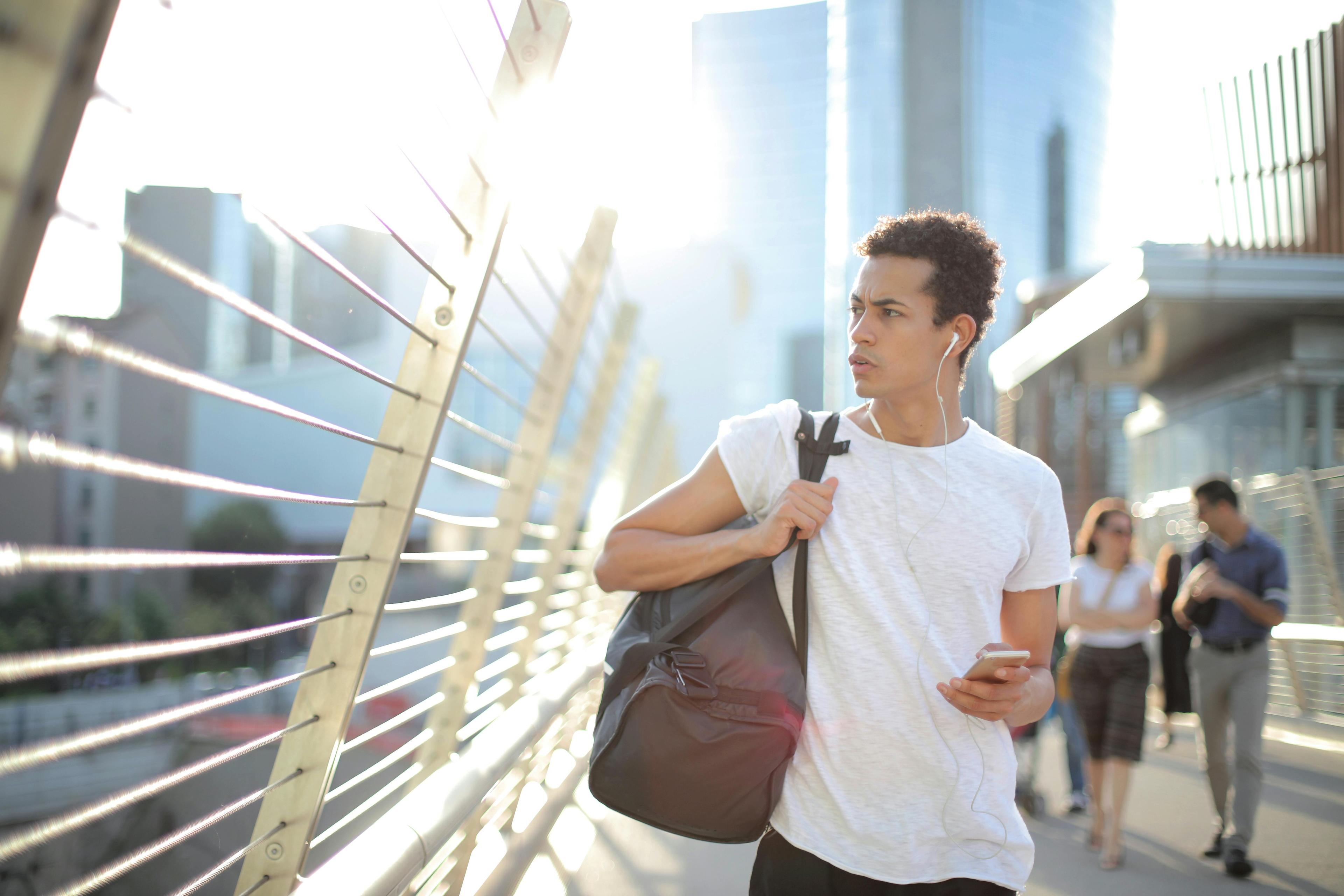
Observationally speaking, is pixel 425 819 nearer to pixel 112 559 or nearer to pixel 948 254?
pixel 112 559

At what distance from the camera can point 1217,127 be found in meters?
12.8

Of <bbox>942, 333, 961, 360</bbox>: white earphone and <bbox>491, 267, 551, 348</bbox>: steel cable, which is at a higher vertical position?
<bbox>491, 267, 551, 348</bbox>: steel cable

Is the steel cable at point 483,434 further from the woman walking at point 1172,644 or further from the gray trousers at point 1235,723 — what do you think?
the woman walking at point 1172,644

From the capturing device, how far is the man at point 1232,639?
192 inches

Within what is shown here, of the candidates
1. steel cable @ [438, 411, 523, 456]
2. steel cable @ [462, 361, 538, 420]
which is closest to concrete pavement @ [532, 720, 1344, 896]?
steel cable @ [438, 411, 523, 456]

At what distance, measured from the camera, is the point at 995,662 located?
1618 millimetres

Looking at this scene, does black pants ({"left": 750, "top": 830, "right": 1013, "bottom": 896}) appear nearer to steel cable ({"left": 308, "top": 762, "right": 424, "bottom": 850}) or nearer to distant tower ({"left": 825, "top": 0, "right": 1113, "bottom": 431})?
steel cable ({"left": 308, "top": 762, "right": 424, "bottom": 850})

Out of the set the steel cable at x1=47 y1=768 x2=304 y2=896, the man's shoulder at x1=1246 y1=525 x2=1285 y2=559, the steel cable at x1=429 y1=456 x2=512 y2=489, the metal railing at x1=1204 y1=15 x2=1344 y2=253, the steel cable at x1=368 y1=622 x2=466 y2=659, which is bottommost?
the steel cable at x1=47 y1=768 x2=304 y2=896

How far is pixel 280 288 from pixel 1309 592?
66677 millimetres

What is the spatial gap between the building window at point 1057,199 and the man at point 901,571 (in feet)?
215

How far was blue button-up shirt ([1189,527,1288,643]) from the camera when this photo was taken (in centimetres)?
511

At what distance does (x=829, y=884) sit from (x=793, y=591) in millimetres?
485

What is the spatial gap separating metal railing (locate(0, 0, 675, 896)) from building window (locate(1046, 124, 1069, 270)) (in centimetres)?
6407

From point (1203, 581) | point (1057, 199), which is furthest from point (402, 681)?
point (1057, 199)
